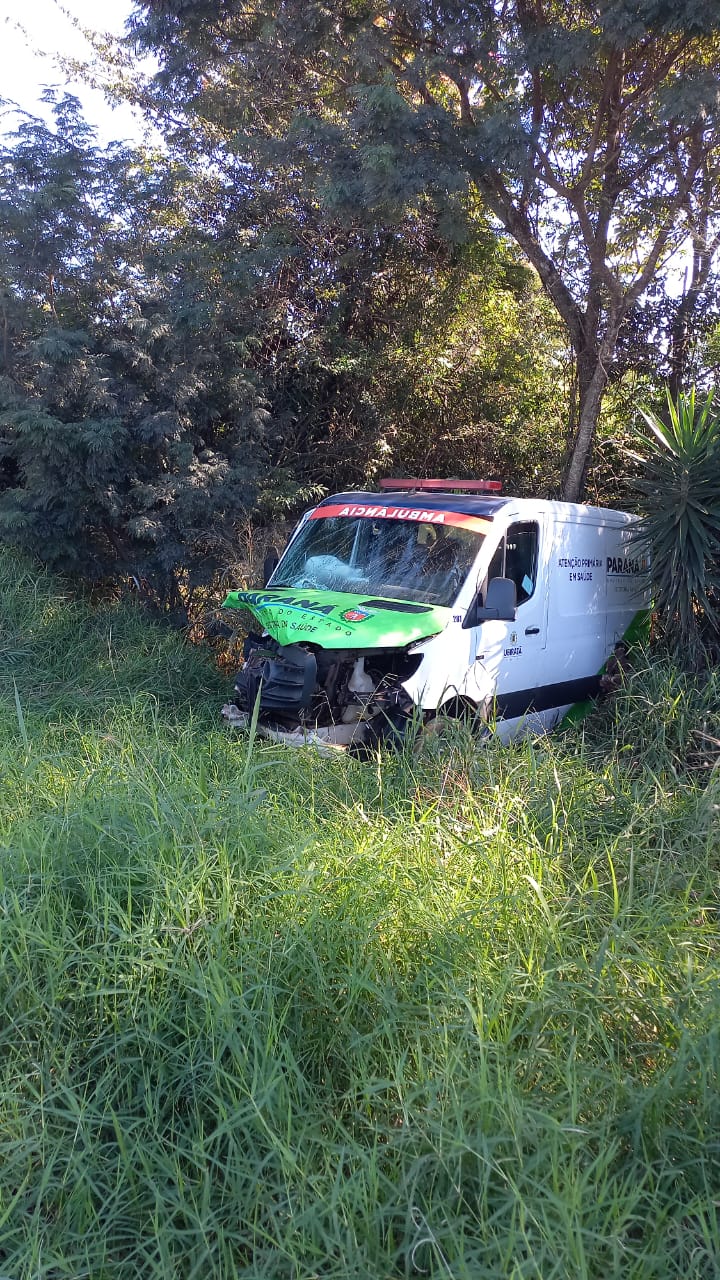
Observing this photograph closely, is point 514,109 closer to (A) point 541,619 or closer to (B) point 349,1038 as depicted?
(A) point 541,619

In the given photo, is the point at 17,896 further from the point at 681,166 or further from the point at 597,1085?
the point at 681,166

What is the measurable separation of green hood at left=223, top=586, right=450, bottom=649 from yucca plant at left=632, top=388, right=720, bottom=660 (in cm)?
243

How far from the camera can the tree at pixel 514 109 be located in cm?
834

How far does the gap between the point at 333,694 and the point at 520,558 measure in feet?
6.68

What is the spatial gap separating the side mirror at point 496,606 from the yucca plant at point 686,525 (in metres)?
1.89

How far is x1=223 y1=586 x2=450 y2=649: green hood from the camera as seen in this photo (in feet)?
18.4

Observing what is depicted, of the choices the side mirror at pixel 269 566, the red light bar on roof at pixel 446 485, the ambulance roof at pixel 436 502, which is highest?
the red light bar on roof at pixel 446 485

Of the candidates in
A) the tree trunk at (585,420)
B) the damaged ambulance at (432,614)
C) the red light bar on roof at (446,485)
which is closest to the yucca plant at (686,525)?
the damaged ambulance at (432,614)

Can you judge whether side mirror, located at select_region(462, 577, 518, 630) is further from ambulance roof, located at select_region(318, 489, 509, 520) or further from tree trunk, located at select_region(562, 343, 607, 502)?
tree trunk, located at select_region(562, 343, 607, 502)

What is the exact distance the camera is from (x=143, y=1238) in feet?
7.77

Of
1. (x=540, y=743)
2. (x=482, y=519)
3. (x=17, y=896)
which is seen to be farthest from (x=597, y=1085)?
(x=482, y=519)

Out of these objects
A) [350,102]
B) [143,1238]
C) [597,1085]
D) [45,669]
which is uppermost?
[350,102]

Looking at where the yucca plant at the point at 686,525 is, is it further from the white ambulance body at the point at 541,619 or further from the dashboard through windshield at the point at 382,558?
the dashboard through windshield at the point at 382,558

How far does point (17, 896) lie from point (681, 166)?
393 inches
